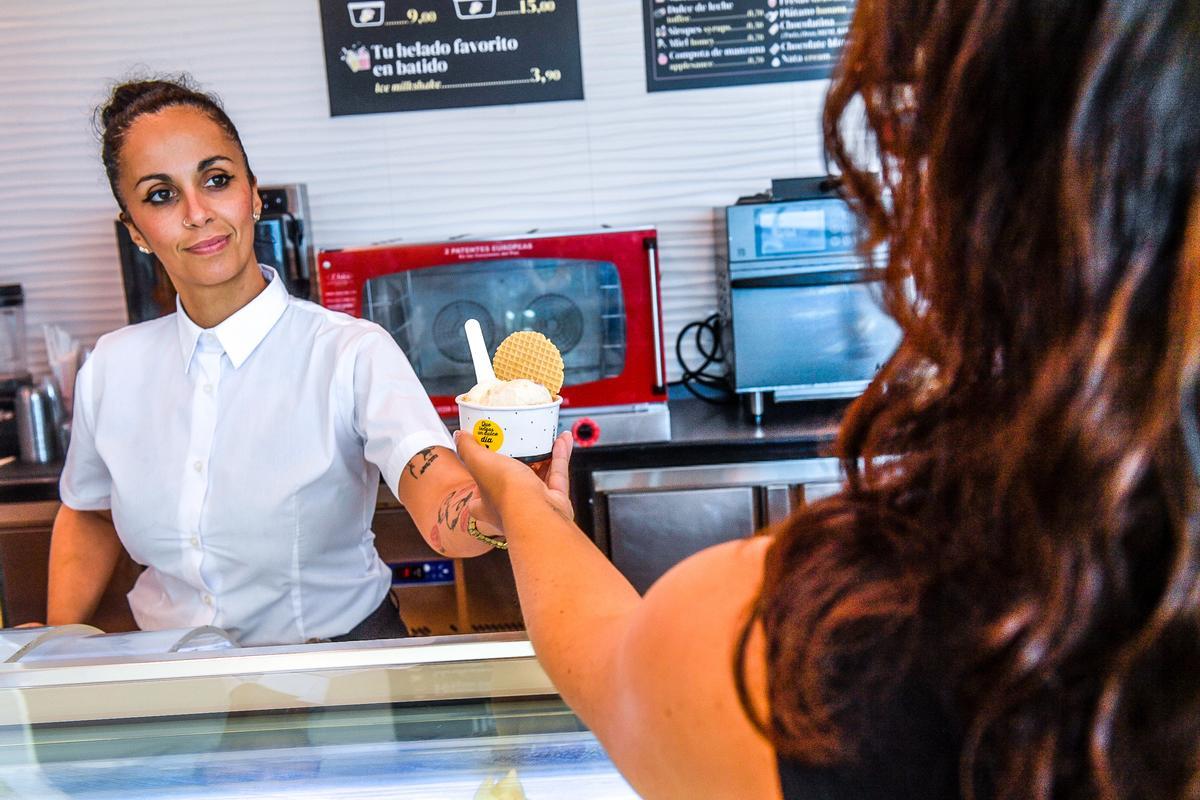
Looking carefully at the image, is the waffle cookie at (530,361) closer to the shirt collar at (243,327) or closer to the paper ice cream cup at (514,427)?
the paper ice cream cup at (514,427)

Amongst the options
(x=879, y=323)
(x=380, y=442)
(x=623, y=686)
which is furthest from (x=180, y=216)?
(x=879, y=323)

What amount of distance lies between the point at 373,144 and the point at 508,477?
8.05ft

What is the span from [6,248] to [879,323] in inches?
108

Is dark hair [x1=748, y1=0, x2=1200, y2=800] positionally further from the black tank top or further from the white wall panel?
the white wall panel

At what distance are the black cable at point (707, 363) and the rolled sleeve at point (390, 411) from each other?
1588mm

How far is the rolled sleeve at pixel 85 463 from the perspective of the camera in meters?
1.82

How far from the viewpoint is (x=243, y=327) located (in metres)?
1.77

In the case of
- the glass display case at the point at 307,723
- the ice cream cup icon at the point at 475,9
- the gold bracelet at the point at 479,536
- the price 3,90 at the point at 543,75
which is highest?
the ice cream cup icon at the point at 475,9

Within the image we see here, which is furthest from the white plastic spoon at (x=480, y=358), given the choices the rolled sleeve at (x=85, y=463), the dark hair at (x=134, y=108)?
the rolled sleeve at (x=85, y=463)

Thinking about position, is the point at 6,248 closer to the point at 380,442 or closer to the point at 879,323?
the point at 380,442

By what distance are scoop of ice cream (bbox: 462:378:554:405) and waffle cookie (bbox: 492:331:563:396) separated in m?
0.03

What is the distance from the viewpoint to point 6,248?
11.0 feet

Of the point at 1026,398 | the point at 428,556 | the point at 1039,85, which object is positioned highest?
the point at 1039,85

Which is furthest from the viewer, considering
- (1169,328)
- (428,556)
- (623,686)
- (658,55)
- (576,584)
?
(658,55)
